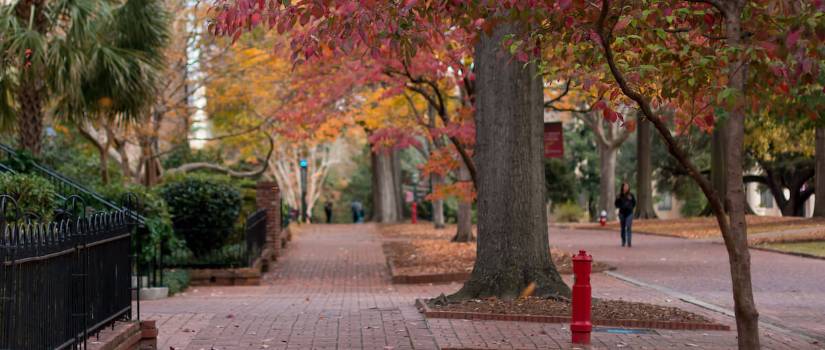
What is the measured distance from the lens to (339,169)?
88.2 m

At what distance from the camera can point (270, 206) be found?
26.9 meters

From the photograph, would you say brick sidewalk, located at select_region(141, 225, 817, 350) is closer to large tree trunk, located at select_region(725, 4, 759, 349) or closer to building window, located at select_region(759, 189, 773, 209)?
large tree trunk, located at select_region(725, 4, 759, 349)

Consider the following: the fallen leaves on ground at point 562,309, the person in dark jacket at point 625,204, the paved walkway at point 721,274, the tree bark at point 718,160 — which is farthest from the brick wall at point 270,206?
the tree bark at point 718,160

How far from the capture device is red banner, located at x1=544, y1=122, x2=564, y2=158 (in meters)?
23.7

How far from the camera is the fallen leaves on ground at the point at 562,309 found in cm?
1245

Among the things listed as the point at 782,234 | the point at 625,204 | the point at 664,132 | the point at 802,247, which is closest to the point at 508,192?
the point at 664,132

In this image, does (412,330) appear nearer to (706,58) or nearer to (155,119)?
(706,58)

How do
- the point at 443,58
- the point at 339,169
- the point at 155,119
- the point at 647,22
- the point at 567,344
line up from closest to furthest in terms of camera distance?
the point at 647,22 < the point at 567,344 < the point at 443,58 < the point at 155,119 < the point at 339,169

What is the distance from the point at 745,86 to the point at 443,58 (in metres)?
14.6

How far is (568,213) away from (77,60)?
4135 cm

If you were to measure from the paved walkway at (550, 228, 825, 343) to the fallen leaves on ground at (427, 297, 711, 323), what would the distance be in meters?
1.19

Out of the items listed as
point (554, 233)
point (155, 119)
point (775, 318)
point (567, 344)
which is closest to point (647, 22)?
point (567, 344)

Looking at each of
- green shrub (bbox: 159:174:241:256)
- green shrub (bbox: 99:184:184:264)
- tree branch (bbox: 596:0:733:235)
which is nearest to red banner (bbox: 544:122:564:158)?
green shrub (bbox: 159:174:241:256)

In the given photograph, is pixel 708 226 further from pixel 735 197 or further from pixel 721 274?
pixel 735 197
